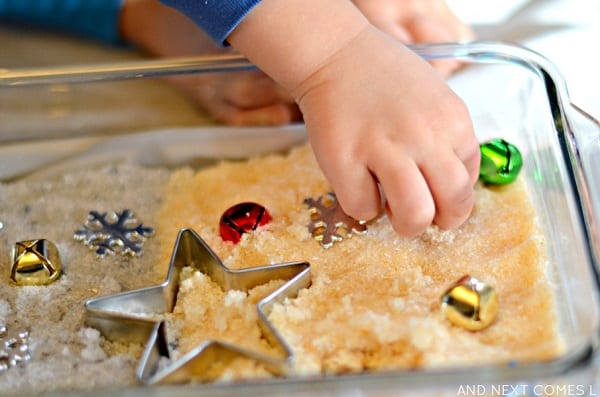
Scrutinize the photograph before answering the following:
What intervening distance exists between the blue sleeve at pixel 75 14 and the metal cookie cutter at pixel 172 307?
37 centimetres

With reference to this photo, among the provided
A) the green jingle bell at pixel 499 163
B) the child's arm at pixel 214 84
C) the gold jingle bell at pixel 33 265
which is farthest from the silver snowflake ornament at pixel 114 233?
the green jingle bell at pixel 499 163

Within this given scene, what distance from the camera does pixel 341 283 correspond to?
0.51m

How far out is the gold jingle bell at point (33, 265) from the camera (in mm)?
530

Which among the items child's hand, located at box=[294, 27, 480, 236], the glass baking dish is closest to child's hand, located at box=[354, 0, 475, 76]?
the glass baking dish

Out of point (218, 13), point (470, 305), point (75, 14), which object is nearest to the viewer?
point (470, 305)

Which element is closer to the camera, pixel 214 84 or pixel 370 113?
pixel 370 113

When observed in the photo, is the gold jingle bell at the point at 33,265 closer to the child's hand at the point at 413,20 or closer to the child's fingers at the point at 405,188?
the child's fingers at the point at 405,188

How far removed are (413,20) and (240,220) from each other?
0.29 metres

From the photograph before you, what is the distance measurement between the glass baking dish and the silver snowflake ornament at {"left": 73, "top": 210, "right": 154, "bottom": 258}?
0.08m

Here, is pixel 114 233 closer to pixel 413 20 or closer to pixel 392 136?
pixel 392 136

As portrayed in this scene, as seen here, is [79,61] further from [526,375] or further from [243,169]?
[526,375]

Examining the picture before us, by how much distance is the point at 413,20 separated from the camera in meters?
0.72

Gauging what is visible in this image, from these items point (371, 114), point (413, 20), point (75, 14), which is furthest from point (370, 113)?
point (75, 14)

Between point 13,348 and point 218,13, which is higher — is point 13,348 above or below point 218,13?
below
